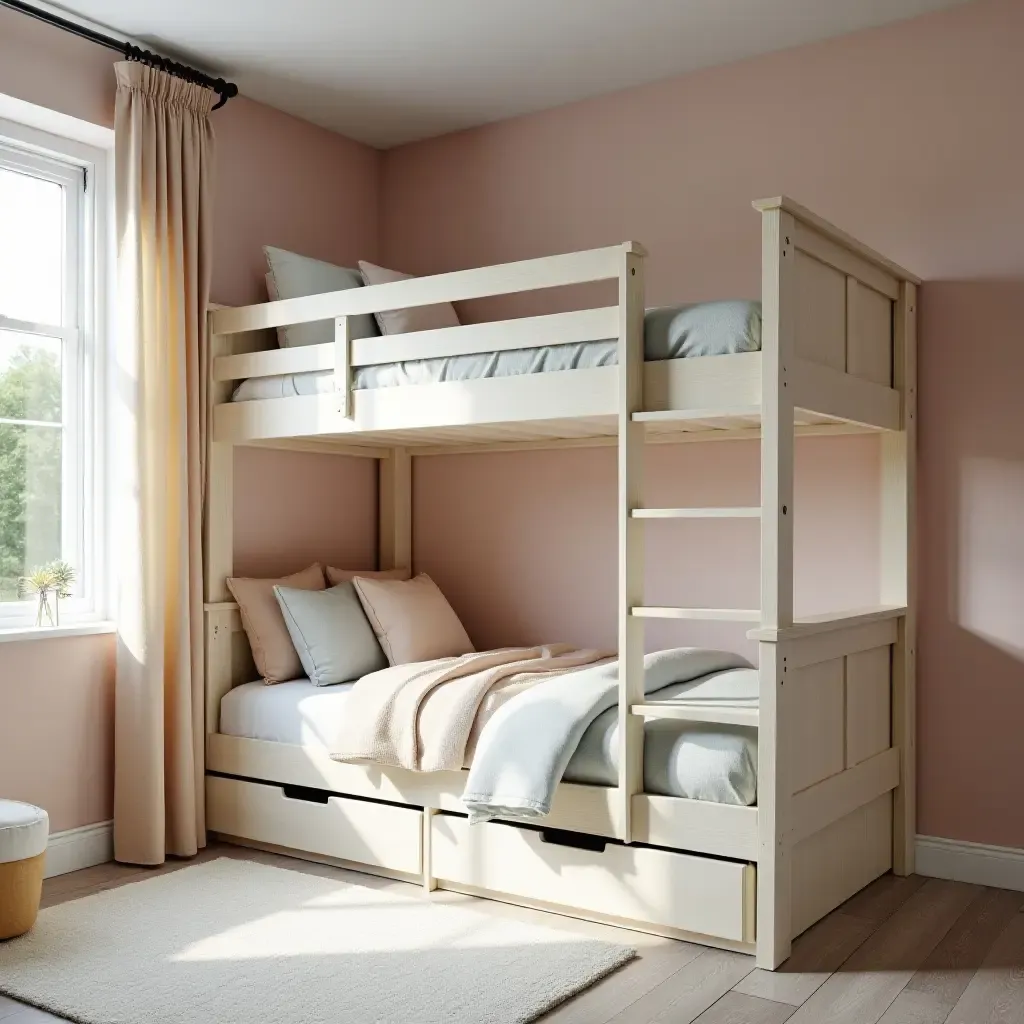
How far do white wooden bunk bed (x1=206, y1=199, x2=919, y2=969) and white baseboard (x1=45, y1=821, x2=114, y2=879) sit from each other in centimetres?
31

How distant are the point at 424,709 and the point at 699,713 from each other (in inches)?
30.9

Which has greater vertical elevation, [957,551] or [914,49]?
[914,49]

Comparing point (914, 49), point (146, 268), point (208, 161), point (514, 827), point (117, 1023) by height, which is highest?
point (914, 49)

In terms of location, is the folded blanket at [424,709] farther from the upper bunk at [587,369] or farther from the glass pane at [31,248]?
the glass pane at [31,248]

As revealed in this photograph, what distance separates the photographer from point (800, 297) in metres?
2.69

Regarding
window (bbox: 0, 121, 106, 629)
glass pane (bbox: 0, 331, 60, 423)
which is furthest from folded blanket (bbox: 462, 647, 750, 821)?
glass pane (bbox: 0, 331, 60, 423)

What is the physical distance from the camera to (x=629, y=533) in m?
2.73

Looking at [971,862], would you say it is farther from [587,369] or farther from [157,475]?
[157,475]

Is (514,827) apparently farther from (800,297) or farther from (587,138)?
(587,138)

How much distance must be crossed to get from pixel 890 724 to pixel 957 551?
0.53 meters

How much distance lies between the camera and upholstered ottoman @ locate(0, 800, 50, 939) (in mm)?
2625

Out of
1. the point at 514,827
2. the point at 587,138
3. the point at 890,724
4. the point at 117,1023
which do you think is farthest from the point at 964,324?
the point at 117,1023

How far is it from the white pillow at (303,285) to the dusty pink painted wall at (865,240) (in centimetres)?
65

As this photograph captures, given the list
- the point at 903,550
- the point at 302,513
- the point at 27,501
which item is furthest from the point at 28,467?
the point at 903,550
